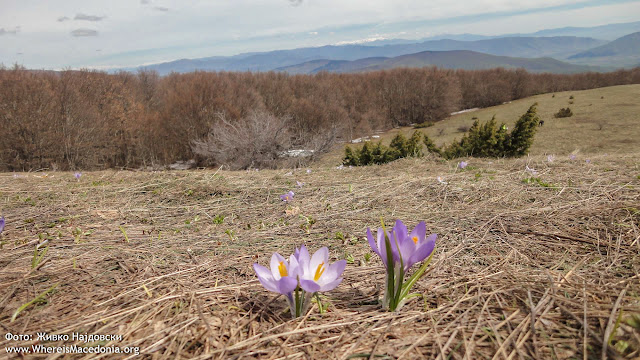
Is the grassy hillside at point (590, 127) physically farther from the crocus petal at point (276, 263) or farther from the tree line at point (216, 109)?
the crocus petal at point (276, 263)

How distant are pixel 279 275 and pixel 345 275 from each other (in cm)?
47

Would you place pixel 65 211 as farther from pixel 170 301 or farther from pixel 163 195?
pixel 170 301

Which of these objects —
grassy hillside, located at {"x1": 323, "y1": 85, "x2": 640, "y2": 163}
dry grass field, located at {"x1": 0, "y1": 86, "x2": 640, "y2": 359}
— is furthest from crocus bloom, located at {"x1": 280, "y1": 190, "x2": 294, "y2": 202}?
grassy hillside, located at {"x1": 323, "y1": 85, "x2": 640, "y2": 163}

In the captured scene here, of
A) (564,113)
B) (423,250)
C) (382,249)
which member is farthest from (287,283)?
(564,113)

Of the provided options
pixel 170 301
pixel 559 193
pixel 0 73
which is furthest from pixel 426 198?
pixel 0 73

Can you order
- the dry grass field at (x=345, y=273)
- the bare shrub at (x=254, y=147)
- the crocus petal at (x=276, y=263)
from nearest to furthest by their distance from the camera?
1. the dry grass field at (x=345, y=273)
2. the crocus petal at (x=276, y=263)
3. the bare shrub at (x=254, y=147)

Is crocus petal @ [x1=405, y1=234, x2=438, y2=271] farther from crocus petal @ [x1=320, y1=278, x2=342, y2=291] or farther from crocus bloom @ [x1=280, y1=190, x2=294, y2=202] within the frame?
crocus bloom @ [x1=280, y1=190, x2=294, y2=202]

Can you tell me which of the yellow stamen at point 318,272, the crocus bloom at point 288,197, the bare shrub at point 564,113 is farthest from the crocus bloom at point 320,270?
the bare shrub at point 564,113

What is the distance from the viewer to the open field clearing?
1119 mm

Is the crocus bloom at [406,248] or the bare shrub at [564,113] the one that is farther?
the bare shrub at [564,113]

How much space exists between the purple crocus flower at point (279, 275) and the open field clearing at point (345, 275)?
14 cm

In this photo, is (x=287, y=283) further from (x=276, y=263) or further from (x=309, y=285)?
(x=276, y=263)

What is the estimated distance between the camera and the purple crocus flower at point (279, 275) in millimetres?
1150

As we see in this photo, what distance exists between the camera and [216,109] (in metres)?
30.7
